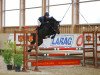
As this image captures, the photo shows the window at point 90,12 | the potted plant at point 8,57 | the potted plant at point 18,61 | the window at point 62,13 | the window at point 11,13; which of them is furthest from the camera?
the window at point 11,13

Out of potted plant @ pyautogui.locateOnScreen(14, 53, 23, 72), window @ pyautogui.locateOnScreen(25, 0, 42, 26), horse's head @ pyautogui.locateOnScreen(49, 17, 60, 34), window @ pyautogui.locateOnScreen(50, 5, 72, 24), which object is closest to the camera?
potted plant @ pyautogui.locateOnScreen(14, 53, 23, 72)

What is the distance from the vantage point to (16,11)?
100 feet

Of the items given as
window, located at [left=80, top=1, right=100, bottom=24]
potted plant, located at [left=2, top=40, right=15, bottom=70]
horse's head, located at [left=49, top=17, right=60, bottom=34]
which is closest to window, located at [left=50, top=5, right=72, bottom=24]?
window, located at [left=80, top=1, right=100, bottom=24]

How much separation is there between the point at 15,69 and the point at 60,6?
46.1 ft

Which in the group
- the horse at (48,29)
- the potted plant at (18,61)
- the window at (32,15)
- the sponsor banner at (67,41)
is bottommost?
the potted plant at (18,61)

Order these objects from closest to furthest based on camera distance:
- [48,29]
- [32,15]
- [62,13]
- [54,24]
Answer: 1. [54,24]
2. [48,29]
3. [62,13]
4. [32,15]

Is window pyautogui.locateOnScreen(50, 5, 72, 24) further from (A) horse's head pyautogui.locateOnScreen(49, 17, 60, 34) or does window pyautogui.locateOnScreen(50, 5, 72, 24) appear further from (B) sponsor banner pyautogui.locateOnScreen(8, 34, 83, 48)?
(A) horse's head pyautogui.locateOnScreen(49, 17, 60, 34)

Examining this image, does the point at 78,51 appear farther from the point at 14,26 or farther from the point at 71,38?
the point at 14,26

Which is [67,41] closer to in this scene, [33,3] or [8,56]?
[8,56]

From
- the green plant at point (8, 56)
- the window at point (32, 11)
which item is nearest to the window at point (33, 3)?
the window at point (32, 11)

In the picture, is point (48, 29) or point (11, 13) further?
point (11, 13)

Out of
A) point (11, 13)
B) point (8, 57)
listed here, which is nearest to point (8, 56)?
point (8, 57)

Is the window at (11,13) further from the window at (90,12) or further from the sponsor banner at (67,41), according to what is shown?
the sponsor banner at (67,41)

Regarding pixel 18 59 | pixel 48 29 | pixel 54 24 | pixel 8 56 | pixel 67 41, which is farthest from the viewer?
pixel 67 41
